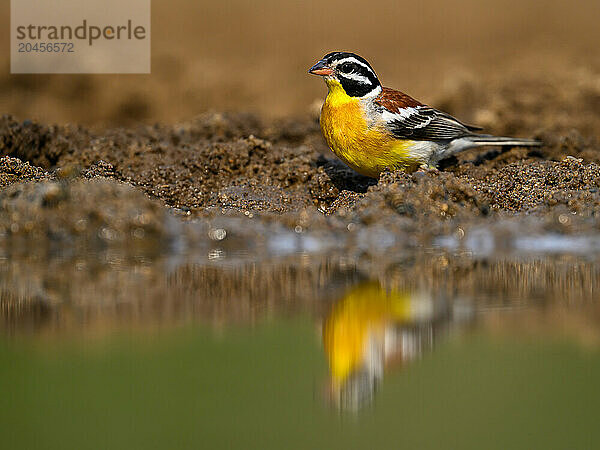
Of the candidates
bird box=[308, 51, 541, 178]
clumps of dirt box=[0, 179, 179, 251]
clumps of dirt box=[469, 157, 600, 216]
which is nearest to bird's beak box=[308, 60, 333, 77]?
bird box=[308, 51, 541, 178]

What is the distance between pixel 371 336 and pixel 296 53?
12.4 m

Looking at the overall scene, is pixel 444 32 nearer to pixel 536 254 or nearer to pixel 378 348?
pixel 536 254

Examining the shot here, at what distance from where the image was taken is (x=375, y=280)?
4.71m

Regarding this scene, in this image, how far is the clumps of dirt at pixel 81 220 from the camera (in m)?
5.72

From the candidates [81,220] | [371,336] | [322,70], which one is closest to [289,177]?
[322,70]

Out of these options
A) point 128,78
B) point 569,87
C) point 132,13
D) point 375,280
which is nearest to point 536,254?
point 375,280

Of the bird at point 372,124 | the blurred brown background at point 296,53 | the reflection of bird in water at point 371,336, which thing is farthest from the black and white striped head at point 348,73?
the blurred brown background at point 296,53

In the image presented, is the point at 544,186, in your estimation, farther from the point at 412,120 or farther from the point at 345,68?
the point at 345,68

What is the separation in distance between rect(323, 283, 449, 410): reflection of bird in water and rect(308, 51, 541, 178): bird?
9.79 ft

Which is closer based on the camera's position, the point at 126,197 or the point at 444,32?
the point at 126,197

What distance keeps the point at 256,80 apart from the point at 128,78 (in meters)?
1.99

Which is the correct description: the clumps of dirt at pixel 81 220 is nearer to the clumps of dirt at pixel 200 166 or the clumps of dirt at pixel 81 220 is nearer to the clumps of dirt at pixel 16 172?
the clumps of dirt at pixel 16 172

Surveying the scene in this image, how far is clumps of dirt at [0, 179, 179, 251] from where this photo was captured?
5.72 meters

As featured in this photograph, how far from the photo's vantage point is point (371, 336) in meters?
3.68
